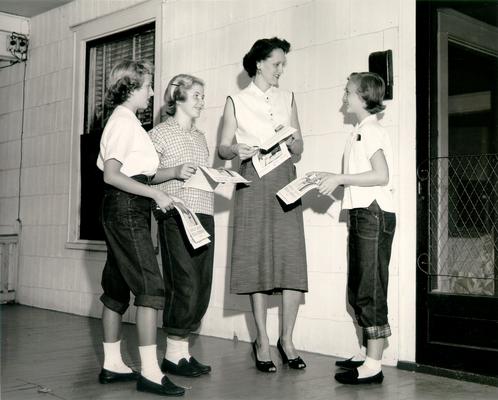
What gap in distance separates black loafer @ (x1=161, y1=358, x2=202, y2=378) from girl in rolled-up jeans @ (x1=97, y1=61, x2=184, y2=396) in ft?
1.22

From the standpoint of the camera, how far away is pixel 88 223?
19.1ft

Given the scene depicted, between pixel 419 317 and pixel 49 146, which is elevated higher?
pixel 49 146

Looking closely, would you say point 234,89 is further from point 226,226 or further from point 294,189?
point 294,189

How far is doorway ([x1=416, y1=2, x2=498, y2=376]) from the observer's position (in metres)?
3.32

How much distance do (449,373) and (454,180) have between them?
1027 millimetres

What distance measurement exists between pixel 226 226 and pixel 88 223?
1839mm

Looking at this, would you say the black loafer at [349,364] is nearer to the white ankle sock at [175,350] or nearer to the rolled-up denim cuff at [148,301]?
the white ankle sock at [175,350]

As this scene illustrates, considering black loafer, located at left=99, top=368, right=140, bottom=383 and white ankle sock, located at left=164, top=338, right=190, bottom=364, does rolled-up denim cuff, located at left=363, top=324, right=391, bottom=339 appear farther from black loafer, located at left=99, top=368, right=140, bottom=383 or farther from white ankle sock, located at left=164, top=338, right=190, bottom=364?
black loafer, located at left=99, top=368, right=140, bottom=383

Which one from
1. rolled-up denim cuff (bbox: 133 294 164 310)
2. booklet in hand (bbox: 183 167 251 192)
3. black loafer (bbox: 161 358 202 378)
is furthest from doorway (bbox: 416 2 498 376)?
rolled-up denim cuff (bbox: 133 294 164 310)

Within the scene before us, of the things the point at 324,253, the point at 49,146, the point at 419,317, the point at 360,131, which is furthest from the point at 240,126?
the point at 49,146

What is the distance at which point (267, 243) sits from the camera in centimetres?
340

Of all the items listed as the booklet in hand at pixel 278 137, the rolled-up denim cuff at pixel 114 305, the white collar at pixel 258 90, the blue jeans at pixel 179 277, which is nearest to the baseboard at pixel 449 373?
the blue jeans at pixel 179 277

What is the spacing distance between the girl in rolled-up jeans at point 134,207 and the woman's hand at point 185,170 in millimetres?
151

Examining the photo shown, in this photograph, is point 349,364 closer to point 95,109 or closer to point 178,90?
point 178,90
